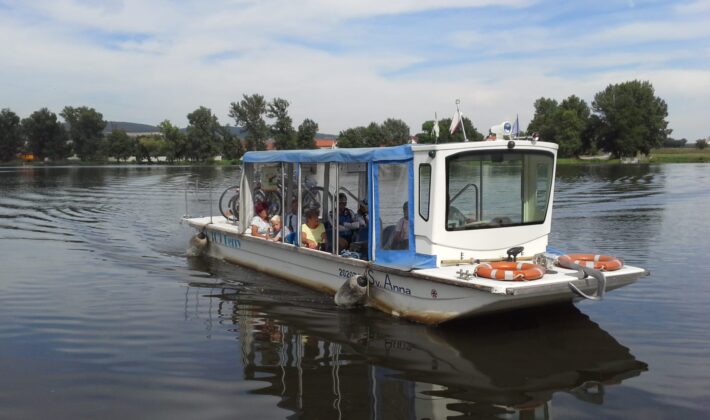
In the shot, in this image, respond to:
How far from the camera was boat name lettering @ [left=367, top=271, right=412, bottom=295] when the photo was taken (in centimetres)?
899

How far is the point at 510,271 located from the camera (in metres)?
7.83

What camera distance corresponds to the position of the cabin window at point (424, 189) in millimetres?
8719

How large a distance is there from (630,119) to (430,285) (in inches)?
3715

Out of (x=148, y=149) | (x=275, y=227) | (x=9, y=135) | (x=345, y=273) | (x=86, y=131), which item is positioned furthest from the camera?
(x=86, y=131)

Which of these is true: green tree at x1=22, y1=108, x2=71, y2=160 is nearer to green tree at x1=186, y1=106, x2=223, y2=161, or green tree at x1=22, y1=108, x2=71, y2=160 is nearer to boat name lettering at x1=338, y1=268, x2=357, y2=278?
green tree at x1=186, y1=106, x2=223, y2=161

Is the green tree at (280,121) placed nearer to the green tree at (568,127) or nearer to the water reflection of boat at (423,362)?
the green tree at (568,127)

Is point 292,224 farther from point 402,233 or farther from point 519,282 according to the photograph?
point 519,282

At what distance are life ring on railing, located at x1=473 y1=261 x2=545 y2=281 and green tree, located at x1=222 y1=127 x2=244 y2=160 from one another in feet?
319

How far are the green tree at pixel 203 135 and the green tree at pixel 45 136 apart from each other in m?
37.0

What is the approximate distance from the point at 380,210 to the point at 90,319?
4.63 metres

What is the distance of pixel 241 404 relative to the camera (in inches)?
254

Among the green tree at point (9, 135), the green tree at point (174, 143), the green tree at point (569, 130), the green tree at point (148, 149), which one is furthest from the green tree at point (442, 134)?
the green tree at point (9, 135)

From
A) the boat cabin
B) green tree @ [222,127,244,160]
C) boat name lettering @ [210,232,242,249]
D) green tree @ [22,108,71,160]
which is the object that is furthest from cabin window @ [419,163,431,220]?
green tree @ [22,108,71,160]

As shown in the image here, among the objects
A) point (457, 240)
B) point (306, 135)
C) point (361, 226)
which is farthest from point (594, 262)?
point (306, 135)
